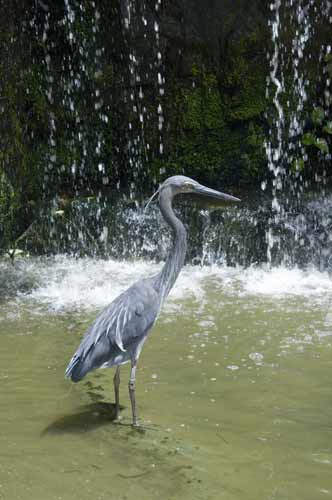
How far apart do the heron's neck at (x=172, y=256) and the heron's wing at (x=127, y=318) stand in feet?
0.31

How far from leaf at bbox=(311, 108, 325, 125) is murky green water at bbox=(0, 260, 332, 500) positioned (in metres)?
2.81

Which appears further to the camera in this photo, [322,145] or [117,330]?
[322,145]

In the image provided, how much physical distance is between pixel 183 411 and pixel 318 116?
185 inches

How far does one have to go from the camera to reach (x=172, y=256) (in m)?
3.67

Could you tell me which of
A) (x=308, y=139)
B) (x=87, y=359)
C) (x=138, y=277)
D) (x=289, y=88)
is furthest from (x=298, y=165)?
(x=87, y=359)

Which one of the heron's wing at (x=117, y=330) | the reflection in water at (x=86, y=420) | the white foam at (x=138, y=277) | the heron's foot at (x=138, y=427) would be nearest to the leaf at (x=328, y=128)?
Result: the white foam at (x=138, y=277)

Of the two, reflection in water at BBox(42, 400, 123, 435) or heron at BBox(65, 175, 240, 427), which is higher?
heron at BBox(65, 175, 240, 427)

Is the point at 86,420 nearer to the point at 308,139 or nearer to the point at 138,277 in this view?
the point at 138,277

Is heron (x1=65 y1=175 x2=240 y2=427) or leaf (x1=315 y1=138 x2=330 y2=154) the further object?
leaf (x1=315 y1=138 x2=330 y2=154)

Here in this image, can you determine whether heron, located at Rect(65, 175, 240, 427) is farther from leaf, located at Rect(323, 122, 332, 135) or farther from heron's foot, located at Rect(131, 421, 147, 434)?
leaf, located at Rect(323, 122, 332, 135)

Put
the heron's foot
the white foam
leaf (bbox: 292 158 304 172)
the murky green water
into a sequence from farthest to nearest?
leaf (bbox: 292 158 304 172)
the white foam
the heron's foot
the murky green water

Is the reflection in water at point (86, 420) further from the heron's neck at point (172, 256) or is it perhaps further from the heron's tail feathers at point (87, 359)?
the heron's neck at point (172, 256)

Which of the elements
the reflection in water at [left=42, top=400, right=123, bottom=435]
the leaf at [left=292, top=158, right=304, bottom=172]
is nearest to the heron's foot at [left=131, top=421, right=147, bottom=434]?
the reflection in water at [left=42, top=400, right=123, bottom=435]

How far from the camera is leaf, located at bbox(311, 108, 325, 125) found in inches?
285
